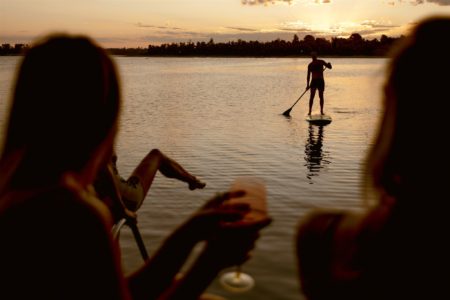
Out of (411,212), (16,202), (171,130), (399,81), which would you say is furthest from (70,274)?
(171,130)

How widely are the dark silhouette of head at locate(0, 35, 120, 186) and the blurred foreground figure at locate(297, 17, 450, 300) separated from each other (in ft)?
2.79

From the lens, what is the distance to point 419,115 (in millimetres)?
1327

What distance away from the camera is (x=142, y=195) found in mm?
4727

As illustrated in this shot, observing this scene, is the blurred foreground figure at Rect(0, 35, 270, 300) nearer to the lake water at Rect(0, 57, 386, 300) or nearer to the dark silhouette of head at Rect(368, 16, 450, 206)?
the dark silhouette of head at Rect(368, 16, 450, 206)

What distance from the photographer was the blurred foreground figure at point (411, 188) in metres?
1.33

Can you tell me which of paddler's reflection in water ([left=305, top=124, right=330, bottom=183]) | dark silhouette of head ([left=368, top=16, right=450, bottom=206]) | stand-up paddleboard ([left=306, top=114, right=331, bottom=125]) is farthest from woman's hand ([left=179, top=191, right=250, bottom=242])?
stand-up paddleboard ([left=306, top=114, right=331, bottom=125])

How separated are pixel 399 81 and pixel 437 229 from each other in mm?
409

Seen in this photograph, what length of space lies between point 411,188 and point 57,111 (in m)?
1.05

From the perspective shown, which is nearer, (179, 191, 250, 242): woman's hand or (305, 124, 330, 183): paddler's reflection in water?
(179, 191, 250, 242): woman's hand

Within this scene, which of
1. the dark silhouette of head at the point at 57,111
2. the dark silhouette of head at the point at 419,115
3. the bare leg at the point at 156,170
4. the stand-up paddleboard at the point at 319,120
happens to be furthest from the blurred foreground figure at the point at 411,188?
the stand-up paddleboard at the point at 319,120

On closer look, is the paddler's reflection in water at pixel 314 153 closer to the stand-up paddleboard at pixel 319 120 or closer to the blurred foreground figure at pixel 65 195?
the stand-up paddleboard at pixel 319 120

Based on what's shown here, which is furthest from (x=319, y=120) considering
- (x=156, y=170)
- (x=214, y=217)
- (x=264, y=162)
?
(x=214, y=217)

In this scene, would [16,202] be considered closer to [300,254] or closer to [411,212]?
[300,254]

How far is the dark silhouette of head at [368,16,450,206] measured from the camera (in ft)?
4.33
